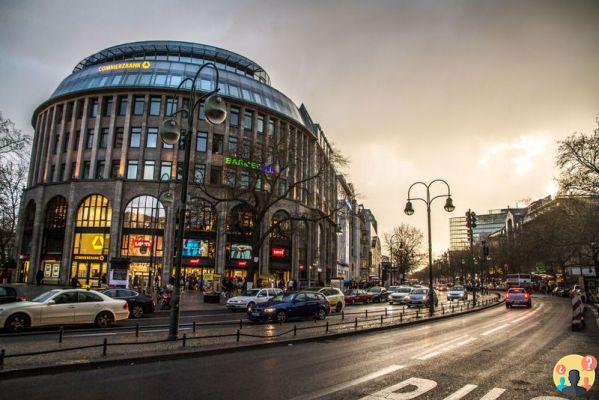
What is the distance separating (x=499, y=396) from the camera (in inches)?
276

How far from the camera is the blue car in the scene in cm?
1925

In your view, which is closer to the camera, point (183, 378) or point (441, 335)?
point (183, 378)

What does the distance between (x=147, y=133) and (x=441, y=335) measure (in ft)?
154

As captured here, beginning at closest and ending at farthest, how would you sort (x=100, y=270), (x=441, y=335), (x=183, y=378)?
(x=183, y=378)
(x=441, y=335)
(x=100, y=270)

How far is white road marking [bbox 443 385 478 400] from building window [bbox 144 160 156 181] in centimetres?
4922

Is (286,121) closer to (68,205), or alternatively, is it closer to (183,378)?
(68,205)

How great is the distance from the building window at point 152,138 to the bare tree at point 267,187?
8.63 meters

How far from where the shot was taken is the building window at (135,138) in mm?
52406

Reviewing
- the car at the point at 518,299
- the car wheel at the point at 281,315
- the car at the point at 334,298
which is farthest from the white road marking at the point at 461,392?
the car at the point at 518,299

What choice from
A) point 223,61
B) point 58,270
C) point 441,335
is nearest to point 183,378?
point 441,335

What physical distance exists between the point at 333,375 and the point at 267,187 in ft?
167

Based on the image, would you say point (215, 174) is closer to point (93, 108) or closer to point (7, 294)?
point (93, 108)

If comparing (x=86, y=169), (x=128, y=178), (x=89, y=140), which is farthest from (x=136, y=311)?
(x=89, y=140)

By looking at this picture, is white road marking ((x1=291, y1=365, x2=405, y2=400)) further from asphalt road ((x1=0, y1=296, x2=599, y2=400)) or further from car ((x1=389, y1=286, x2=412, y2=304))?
car ((x1=389, y1=286, x2=412, y2=304))
